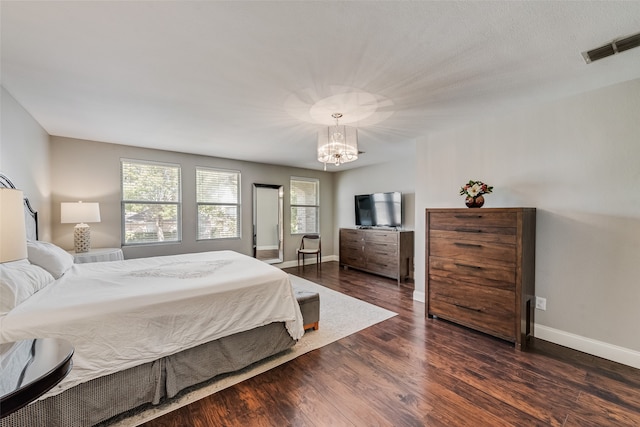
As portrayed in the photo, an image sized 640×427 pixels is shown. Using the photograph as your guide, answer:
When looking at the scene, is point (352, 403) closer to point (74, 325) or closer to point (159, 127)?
point (74, 325)

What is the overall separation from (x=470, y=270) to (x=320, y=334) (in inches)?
68.7

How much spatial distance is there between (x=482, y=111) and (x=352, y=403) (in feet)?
10.0

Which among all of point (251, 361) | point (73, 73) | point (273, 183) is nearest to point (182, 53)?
point (73, 73)

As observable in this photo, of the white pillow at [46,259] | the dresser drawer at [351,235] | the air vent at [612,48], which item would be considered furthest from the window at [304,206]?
the air vent at [612,48]

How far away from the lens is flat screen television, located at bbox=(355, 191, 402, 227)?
5.18m

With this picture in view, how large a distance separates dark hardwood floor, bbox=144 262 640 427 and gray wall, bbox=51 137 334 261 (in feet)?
11.3

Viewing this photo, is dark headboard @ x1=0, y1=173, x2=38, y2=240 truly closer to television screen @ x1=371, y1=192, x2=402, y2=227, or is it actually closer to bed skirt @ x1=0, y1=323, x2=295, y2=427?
bed skirt @ x1=0, y1=323, x2=295, y2=427

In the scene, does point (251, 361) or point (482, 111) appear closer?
point (251, 361)

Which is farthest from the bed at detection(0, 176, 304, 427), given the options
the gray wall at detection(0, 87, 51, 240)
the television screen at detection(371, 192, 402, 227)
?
the television screen at detection(371, 192, 402, 227)

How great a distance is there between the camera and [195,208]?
4.90m

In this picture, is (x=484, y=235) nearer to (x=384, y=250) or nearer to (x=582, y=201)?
(x=582, y=201)

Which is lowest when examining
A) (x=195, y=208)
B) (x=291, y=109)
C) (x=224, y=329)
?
(x=224, y=329)

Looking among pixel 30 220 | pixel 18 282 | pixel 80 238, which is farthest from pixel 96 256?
pixel 18 282

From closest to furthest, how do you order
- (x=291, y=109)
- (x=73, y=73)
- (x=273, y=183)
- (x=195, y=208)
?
1. (x=73, y=73)
2. (x=291, y=109)
3. (x=195, y=208)
4. (x=273, y=183)
